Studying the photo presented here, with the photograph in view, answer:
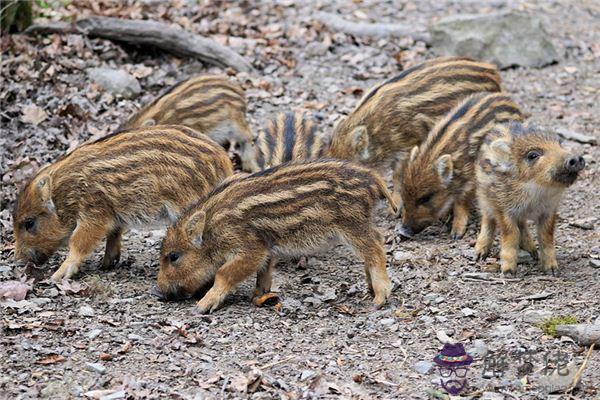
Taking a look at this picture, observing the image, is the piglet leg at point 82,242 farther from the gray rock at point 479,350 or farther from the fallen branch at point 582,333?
the fallen branch at point 582,333

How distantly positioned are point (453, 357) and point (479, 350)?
195mm

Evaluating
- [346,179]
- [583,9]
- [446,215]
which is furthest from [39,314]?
[583,9]

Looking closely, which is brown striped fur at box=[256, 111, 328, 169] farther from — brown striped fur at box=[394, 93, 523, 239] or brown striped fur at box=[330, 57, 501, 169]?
brown striped fur at box=[394, 93, 523, 239]

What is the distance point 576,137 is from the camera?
9.23 m

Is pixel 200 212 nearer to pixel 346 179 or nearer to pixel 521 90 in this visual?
pixel 346 179

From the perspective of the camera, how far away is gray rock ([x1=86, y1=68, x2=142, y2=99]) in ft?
31.1

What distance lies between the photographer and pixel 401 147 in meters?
8.47

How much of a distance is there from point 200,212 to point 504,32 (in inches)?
250

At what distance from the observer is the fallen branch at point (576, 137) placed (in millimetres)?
9172

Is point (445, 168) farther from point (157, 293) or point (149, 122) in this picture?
point (157, 293)

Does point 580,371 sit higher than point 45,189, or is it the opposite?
point 45,189

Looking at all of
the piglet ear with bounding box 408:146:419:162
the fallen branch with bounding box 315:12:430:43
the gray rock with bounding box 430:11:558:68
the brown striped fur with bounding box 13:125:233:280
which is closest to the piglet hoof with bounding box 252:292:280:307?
the brown striped fur with bounding box 13:125:233:280

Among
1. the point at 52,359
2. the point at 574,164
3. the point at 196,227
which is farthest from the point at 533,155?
the point at 52,359

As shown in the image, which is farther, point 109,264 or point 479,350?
point 109,264
